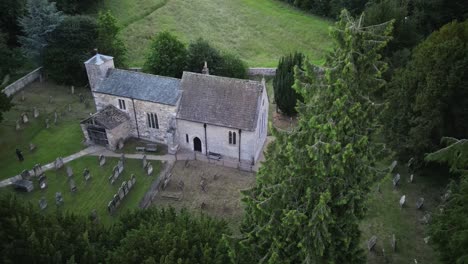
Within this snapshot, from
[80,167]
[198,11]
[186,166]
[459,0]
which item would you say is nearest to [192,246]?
[186,166]

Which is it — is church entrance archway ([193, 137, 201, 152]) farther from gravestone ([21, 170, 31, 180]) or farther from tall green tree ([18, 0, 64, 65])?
tall green tree ([18, 0, 64, 65])

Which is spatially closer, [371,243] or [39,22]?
[371,243]

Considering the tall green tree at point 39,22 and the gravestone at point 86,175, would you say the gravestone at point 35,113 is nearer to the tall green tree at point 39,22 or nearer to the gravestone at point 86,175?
the tall green tree at point 39,22

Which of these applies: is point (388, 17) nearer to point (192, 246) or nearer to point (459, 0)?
point (459, 0)

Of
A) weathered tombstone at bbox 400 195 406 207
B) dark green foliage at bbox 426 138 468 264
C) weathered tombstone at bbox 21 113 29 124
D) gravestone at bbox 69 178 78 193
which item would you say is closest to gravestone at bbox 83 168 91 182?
gravestone at bbox 69 178 78 193

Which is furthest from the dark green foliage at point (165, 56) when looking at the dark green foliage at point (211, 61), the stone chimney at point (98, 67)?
the stone chimney at point (98, 67)

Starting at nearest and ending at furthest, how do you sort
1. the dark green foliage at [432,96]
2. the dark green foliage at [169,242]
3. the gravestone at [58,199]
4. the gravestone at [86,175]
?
1. the dark green foliage at [169,242]
2. the dark green foliage at [432,96]
3. the gravestone at [58,199]
4. the gravestone at [86,175]

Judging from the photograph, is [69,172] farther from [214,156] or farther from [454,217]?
[454,217]

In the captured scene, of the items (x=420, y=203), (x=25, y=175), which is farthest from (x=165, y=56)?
(x=420, y=203)
